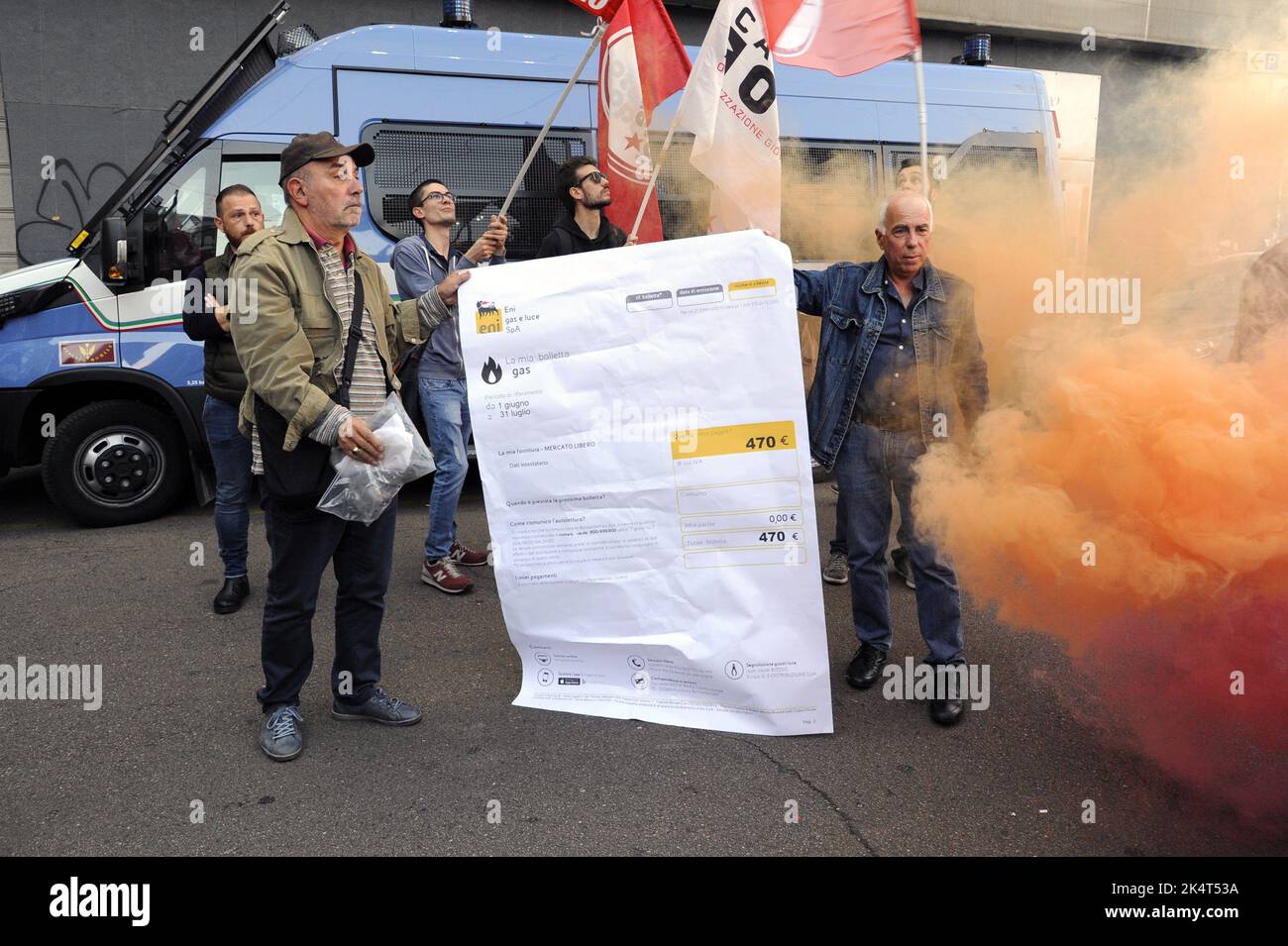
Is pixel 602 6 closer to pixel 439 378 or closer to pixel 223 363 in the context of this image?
pixel 439 378

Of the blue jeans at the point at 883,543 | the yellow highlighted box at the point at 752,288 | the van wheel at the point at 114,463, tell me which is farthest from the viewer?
the van wheel at the point at 114,463

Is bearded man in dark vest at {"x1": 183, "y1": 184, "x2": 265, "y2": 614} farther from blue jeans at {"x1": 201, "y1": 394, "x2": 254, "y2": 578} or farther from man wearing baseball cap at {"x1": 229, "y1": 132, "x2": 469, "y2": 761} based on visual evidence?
man wearing baseball cap at {"x1": 229, "y1": 132, "x2": 469, "y2": 761}

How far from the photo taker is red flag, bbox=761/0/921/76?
175 inches

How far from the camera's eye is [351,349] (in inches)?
129

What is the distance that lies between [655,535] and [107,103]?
35.1 feet

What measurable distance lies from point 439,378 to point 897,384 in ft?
8.47

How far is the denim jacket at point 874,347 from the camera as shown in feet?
11.9

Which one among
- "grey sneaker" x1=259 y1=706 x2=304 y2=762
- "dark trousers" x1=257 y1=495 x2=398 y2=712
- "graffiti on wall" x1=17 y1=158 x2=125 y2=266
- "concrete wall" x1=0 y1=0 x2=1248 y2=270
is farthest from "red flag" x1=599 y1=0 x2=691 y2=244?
"graffiti on wall" x1=17 y1=158 x2=125 y2=266

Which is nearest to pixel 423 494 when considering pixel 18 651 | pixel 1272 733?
pixel 18 651

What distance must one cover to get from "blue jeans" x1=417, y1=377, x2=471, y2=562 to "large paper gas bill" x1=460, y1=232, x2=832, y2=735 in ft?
5.16

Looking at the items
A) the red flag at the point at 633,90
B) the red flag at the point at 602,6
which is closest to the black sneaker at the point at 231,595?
the red flag at the point at 633,90

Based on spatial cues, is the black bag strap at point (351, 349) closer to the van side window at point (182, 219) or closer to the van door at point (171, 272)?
the van door at point (171, 272)

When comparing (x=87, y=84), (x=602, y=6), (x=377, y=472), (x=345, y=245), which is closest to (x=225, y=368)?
(x=345, y=245)

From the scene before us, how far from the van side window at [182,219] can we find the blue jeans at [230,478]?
1.94 meters
